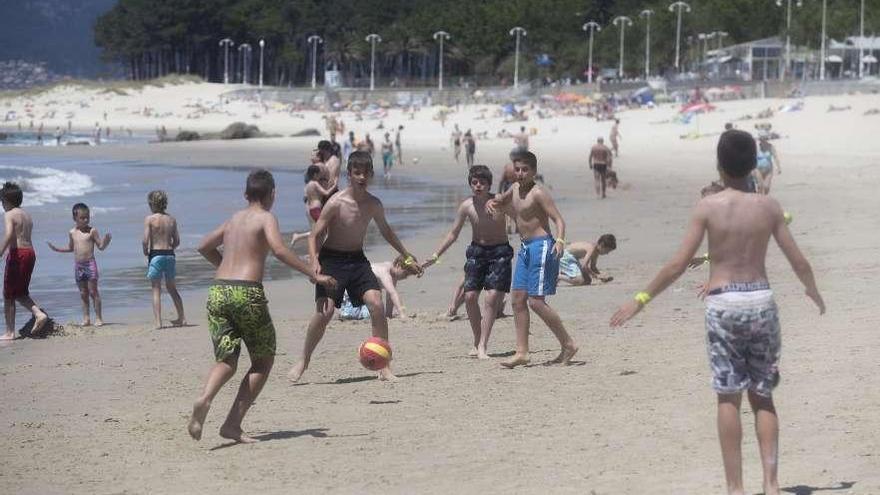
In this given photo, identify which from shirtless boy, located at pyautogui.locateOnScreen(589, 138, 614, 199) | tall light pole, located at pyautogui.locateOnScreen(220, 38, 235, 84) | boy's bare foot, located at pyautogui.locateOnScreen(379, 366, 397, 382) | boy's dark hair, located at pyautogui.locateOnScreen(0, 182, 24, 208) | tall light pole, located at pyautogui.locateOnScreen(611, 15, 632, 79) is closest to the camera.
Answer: boy's bare foot, located at pyautogui.locateOnScreen(379, 366, 397, 382)

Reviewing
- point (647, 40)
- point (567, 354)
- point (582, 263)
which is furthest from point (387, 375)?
point (647, 40)

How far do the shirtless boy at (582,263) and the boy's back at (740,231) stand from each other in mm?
8778

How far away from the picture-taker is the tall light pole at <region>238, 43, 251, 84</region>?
147375mm

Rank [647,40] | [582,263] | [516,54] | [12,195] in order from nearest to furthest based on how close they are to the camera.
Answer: [12,195]
[582,263]
[647,40]
[516,54]

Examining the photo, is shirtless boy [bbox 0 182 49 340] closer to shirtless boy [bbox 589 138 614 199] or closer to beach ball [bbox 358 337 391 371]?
beach ball [bbox 358 337 391 371]

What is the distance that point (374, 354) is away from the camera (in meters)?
9.19

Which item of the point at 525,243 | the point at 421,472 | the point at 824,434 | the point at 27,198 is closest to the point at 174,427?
the point at 421,472

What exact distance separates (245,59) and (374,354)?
14311 cm

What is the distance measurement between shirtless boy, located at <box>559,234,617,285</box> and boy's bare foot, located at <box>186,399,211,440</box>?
24.8ft

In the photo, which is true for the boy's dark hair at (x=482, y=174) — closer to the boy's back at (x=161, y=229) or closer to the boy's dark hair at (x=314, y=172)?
the boy's dark hair at (x=314, y=172)

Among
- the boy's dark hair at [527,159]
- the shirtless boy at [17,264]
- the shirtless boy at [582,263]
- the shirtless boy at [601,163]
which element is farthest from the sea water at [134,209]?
the boy's dark hair at [527,159]

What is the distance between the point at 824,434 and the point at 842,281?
6137mm

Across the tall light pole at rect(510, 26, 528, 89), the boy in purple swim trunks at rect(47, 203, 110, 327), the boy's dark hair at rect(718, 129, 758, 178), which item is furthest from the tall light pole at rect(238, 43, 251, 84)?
the boy's dark hair at rect(718, 129, 758, 178)

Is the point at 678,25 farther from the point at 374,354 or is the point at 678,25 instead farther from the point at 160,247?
the point at 374,354
